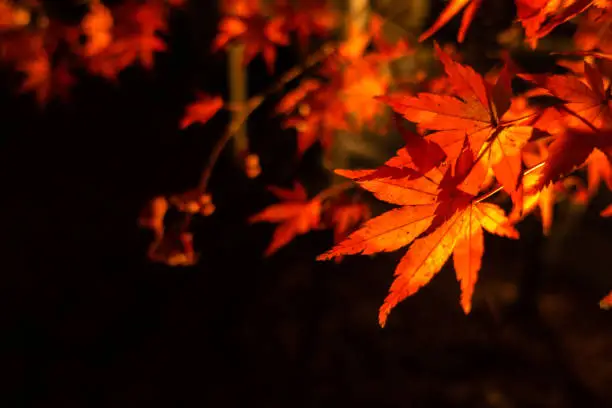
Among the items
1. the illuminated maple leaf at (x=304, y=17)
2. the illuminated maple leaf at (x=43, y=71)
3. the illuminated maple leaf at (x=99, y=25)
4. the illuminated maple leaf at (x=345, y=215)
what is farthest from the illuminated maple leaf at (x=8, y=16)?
the illuminated maple leaf at (x=345, y=215)

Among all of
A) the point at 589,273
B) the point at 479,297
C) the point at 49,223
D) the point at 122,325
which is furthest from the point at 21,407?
the point at 589,273

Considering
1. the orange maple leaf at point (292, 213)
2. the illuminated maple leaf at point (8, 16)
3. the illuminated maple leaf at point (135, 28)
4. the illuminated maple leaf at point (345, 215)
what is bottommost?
the illuminated maple leaf at point (345, 215)

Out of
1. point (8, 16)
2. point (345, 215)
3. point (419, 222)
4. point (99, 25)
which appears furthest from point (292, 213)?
point (8, 16)

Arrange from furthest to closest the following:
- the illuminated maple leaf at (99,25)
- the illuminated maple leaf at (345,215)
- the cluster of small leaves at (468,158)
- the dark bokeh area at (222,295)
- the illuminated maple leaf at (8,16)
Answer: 1. the illuminated maple leaf at (8,16)
2. the dark bokeh area at (222,295)
3. the illuminated maple leaf at (99,25)
4. the illuminated maple leaf at (345,215)
5. the cluster of small leaves at (468,158)

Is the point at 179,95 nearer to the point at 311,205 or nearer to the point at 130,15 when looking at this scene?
the point at 130,15

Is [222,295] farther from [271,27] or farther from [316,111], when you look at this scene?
[271,27]

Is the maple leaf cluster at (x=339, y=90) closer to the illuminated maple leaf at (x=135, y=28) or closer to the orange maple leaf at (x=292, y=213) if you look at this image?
the orange maple leaf at (x=292, y=213)

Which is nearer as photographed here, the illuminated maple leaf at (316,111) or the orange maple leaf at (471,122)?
the orange maple leaf at (471,122)
